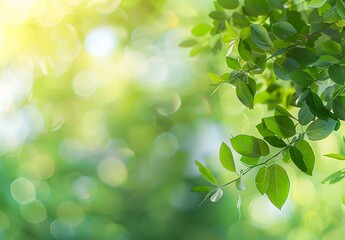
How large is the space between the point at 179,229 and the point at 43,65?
1.42 m

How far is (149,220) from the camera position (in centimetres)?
395

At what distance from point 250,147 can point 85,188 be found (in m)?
3.51

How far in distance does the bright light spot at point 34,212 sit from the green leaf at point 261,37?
11.7ft

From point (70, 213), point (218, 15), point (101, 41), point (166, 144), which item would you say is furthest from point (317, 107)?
point (101, 41)

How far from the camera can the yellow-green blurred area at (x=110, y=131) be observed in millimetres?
3900

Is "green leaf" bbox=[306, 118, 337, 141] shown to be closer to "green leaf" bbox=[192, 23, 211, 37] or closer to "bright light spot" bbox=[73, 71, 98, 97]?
"green leaf" bbox=[192, 23, 211, 37]

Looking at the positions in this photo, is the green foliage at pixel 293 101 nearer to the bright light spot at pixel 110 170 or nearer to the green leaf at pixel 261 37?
the green leaf at pixel 261 37

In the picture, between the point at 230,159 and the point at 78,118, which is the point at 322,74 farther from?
the point at 78,118

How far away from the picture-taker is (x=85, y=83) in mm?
4098

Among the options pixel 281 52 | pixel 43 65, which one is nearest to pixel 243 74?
pixel 281 52

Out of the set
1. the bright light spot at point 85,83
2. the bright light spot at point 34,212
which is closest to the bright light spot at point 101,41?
the bright light spot at point 85,83

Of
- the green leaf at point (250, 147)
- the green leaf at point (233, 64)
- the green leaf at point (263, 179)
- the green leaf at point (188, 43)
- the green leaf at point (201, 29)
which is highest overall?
the green leaf at point (233, 64)

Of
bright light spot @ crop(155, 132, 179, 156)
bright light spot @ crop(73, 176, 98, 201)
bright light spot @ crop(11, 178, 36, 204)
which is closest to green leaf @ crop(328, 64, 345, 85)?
bright light spot @ crop(155, 132, 179, 156)

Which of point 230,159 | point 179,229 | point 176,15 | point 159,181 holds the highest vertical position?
point 230,159
